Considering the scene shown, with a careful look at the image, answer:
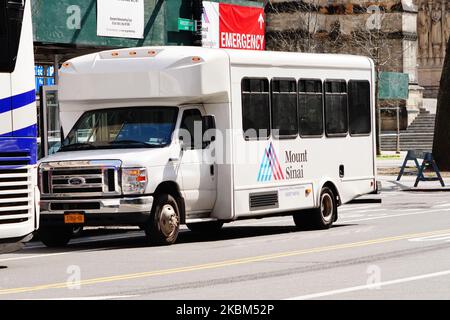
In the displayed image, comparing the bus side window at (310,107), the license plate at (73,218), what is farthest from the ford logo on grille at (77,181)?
the bus side window at (310,107)

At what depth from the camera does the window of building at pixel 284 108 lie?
21.6m

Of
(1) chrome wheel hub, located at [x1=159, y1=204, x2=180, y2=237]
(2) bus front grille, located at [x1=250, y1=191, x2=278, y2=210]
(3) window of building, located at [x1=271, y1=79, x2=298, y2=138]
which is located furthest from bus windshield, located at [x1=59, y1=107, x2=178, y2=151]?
(3) window of building, located at [x1=271, y1=79, x2=298, y2=138]

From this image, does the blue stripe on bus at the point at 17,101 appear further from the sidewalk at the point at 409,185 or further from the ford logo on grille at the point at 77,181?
the sidewalk at the point at 409,185

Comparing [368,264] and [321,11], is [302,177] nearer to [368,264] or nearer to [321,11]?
[368,264]

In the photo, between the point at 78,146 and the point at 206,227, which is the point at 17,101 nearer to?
the point at 78,146

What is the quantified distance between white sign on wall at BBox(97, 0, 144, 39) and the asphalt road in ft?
37.5

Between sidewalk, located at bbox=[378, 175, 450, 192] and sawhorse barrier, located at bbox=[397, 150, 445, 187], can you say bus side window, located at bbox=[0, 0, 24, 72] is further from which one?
sawhorse barrier, located at bbox=[397, 150, 445, 187]

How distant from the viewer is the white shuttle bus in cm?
1891

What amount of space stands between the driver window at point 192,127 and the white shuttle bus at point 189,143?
0.02 meters

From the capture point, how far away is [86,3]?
109 ft

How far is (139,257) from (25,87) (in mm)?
3072

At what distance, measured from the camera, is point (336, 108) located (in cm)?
2334

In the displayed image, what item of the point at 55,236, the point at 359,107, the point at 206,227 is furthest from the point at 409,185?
the point at 55,236
